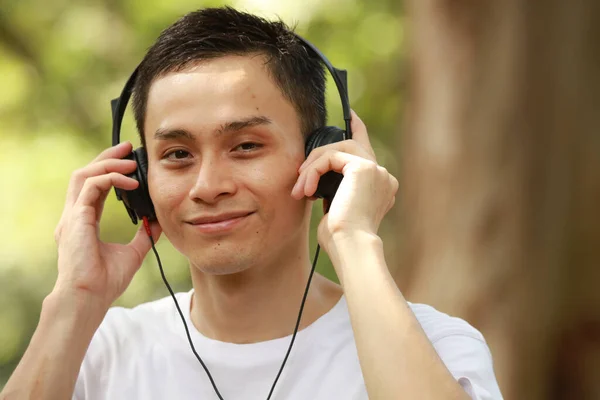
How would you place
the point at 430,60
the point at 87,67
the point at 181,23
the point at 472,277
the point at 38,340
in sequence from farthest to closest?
the point at 87,67 → the point at 430,60 → the point at 472,277 → the point at 181,23 → the point at 38,340

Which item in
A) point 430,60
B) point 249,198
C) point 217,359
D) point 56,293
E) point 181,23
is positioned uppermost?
point 430,60

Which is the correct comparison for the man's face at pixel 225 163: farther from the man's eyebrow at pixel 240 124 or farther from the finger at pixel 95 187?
the finger at pixel 95 187

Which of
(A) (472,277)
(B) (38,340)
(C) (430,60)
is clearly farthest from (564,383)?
(B) (38,340)

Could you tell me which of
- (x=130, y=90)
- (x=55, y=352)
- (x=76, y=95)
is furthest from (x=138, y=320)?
(x=76, y=95)

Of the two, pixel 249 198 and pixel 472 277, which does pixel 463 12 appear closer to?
pixel 472 277

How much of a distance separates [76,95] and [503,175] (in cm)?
486

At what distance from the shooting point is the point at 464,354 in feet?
7.59

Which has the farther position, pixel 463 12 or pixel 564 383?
pixel 564 383


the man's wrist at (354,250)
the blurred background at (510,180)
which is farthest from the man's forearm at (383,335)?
the blurred background at (510,180)

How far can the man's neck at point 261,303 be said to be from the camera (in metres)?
2.56

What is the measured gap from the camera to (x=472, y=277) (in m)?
5.38

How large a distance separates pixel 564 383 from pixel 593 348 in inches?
12.2

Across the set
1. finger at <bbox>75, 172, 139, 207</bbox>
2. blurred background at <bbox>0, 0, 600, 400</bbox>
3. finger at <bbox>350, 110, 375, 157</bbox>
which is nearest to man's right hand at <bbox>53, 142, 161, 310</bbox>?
finger at <bbox>75, 172, 139, 207</bbox>

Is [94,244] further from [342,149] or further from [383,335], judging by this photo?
[383,335]
